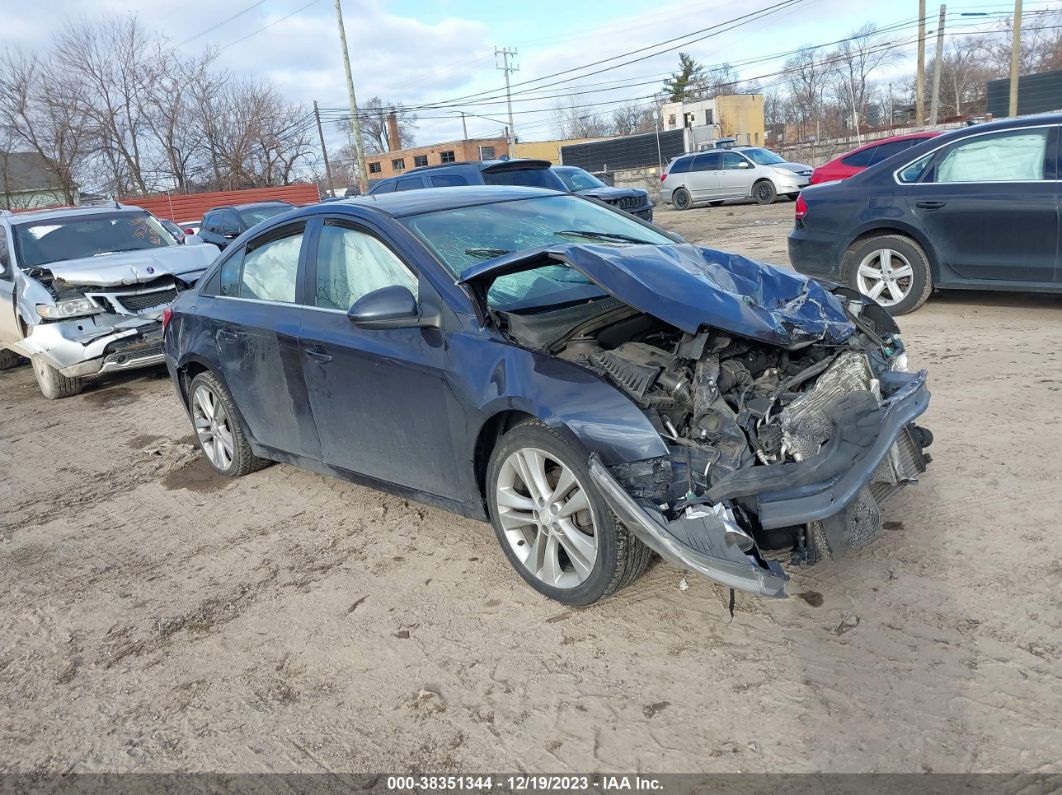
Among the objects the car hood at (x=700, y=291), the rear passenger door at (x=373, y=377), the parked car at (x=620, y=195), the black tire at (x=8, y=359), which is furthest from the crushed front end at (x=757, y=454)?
the black tire at (x=8, y=359)

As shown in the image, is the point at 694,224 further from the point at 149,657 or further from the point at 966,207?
the point at 149,657

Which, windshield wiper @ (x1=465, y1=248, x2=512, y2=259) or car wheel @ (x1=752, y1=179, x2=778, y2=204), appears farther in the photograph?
car wheel @ (x1=752, y1=179, x2=778, y2=204)

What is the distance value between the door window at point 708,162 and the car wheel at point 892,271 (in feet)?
55.4

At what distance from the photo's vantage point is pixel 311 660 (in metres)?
3.27

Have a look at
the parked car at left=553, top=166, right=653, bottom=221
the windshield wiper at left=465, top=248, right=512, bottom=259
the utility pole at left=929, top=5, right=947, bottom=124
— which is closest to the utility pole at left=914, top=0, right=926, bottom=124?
the utility pole at left=929, top=5, right=947, bottom=124

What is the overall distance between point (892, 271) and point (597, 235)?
14.6 feet

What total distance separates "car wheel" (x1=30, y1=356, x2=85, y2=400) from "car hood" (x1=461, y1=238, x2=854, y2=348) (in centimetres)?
663

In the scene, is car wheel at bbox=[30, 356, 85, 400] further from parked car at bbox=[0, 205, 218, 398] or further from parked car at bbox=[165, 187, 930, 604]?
parked car at bbox=[165, 187, 930, 604]

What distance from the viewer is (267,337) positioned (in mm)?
4578

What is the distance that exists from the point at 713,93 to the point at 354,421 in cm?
7792

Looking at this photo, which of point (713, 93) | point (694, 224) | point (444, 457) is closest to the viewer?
point (444, 457)

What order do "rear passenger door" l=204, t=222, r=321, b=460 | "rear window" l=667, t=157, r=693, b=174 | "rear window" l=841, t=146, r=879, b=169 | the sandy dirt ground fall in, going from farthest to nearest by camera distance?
"rear window" l=667, t=157, r=693, b=174, "rear window" l=841, t=146, r=879, b=169, "rear passenger door" l=204, t=222, r=321, b=460, the sandy dirt ground

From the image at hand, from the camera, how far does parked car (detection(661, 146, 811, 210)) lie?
875 inches

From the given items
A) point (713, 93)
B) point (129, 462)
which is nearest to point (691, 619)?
point (129, 462)
